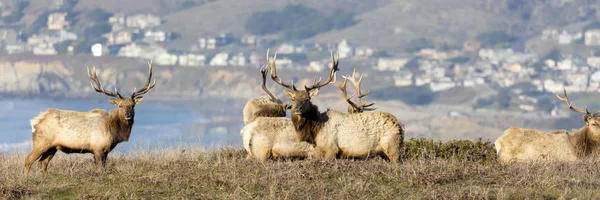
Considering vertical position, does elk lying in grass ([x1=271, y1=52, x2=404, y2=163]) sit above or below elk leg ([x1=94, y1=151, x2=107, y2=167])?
above

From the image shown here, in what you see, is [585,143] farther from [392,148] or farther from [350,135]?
[350,135]

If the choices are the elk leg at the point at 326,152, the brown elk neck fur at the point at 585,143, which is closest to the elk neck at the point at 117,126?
the elk leg at the point at 326,152

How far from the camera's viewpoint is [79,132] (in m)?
19.5

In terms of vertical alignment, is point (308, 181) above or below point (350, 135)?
below

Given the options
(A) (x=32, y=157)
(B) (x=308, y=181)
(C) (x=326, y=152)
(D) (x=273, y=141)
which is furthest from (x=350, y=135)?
(A) (x=32, y=157)

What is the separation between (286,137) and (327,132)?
0.77 meters

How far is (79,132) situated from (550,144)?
8815 millimetres

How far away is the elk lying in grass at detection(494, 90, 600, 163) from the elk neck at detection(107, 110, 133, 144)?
7.02 m

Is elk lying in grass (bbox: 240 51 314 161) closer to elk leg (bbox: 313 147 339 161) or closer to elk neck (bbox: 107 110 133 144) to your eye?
elk leg (bbox: 313 147 339 161)

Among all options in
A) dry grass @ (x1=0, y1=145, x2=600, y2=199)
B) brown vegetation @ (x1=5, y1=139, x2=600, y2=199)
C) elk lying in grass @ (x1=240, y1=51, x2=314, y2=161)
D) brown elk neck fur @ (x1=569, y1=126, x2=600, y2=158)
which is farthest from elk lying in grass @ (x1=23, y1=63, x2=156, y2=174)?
brown elk neck fur @ (x1=569, y1=126, x2=600, y2=158)

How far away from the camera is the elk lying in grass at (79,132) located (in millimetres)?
19188

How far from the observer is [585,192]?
1622cm

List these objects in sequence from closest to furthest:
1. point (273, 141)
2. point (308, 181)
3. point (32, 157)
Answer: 1. point (308, 181)
2. point (32, 157)
3. point (273, 141)

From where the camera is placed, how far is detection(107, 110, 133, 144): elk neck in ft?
65.1
